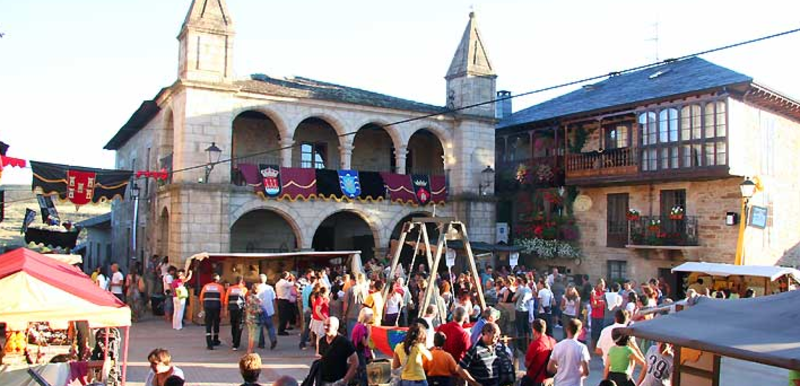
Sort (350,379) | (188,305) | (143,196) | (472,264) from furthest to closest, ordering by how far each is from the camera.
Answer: (143,196)
(188,305)
(472,264)
(350,379)

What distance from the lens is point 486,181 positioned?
26.5 metres

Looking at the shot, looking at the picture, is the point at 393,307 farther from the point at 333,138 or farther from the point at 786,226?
the point at 786,226

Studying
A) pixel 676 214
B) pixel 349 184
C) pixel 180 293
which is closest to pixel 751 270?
pixel 676 214

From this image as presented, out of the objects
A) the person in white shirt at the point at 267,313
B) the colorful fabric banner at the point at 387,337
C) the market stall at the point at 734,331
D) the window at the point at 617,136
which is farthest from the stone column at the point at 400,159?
the market stall at the point at 734,331

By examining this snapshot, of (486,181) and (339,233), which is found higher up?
(486,181)

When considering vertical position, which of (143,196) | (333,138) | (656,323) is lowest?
(656,323)

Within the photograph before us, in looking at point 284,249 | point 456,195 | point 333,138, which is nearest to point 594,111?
point 456,195

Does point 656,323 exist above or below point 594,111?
below

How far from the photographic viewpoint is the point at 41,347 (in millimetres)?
10414

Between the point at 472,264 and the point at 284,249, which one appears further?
the point at 284,249

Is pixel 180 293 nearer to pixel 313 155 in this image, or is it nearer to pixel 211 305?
pixel 211 305

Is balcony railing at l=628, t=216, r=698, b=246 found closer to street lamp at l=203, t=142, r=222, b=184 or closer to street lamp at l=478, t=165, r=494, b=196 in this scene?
street lamp at l=478, t=165, r=494, b=196

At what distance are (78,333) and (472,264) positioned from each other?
20.9 feet

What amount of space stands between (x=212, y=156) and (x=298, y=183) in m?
3.13
